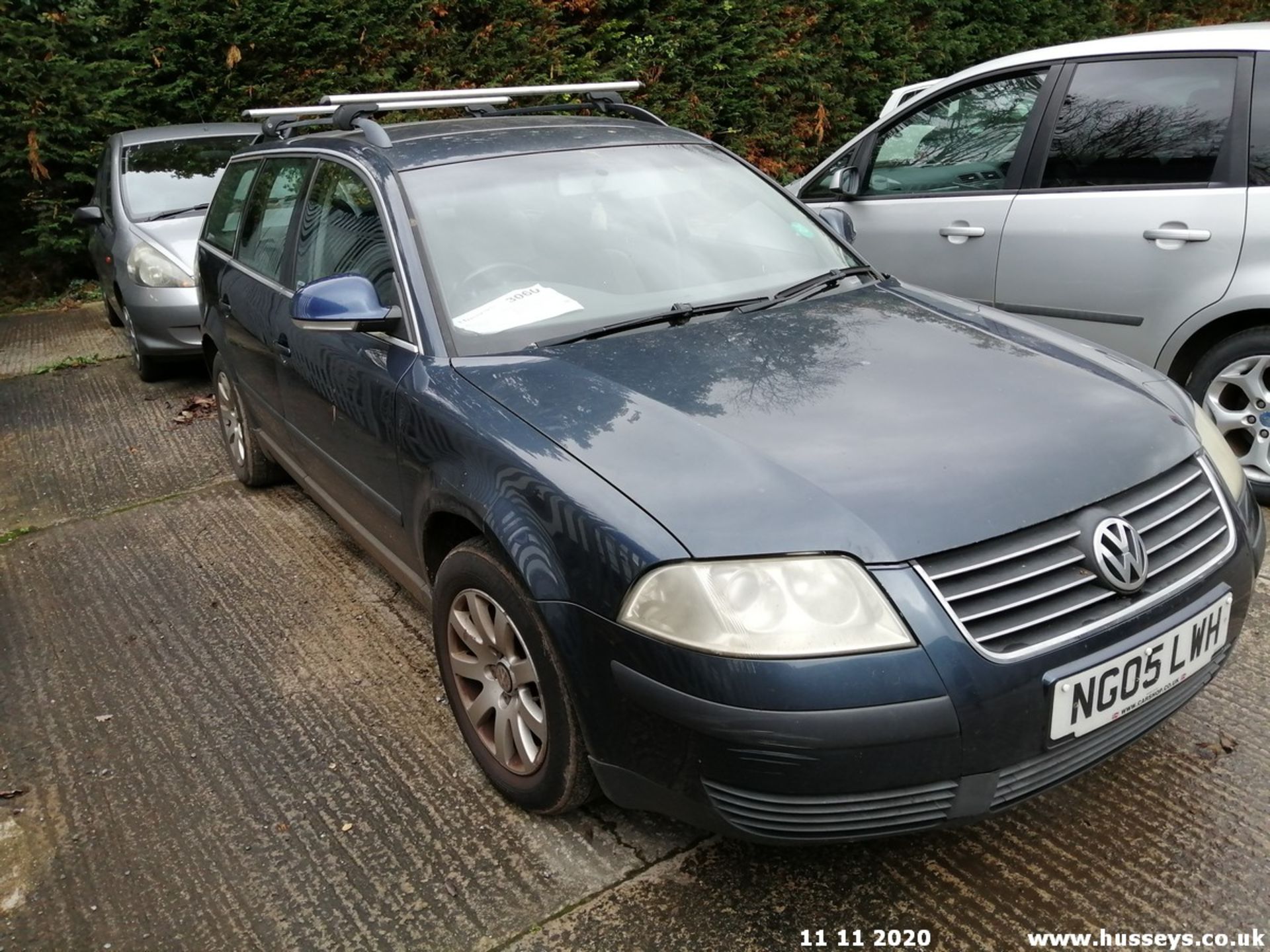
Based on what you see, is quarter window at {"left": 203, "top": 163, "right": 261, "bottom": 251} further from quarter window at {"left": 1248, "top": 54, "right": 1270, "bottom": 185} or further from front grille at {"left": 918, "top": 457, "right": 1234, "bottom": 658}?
quarter window at {"left": 1248, "top": 54, "right": 1270, "bottom": 185}

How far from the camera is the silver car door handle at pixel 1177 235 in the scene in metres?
3.94

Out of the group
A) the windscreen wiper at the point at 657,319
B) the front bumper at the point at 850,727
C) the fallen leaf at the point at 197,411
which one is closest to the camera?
the front bumper at the point at 850,727

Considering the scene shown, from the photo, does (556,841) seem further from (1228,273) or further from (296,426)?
(1228,273)

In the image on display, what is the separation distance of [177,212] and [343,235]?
437 cm

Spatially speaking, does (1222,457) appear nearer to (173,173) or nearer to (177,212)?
(177,212)

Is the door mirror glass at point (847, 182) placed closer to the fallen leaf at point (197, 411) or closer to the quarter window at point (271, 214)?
the quarter window at point (271, 214)

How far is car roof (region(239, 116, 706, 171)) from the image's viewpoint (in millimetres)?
3320

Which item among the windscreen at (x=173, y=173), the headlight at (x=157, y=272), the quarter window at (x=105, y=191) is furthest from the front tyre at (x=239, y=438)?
the quarter window at (x=105, y=191)

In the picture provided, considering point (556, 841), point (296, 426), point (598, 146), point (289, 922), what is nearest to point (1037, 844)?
point (556, 841)

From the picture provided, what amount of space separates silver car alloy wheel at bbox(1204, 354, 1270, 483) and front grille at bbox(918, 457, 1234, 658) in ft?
6.47

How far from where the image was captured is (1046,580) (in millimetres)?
2055

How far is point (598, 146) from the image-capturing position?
11.5 ft

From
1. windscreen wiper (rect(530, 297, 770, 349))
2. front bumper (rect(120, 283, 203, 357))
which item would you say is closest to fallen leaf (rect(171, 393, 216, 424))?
front bumper (rect(120, 283, 203, 357))

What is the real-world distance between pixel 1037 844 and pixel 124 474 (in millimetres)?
4576
